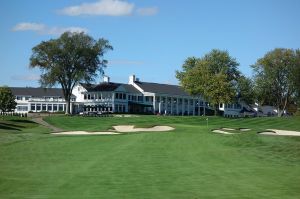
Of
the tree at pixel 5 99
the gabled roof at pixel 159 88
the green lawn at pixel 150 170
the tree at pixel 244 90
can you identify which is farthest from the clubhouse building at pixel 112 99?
the green lawn at pixel 150 170

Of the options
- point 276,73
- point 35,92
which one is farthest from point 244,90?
point 35,92

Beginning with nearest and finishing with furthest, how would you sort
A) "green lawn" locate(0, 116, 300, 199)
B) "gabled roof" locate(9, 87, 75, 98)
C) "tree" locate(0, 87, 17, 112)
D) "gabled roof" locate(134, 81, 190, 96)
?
"green lawn" locate(0, 116, 300, 199) → "tree" locate(0, 87, 17, 112) → "gabled roof" locate(134, 81, 190, 96) → "gabled roof" locate(9, 87, 75, 98)

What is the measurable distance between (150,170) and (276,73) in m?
97.5

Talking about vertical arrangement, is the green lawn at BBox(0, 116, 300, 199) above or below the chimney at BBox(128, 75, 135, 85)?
below

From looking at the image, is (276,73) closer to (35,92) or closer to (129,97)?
(129,97)

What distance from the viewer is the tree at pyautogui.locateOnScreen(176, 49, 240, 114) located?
9162cm

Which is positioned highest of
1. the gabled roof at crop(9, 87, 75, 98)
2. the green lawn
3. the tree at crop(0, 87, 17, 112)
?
the gabled roof at crop(9, 87, 75, 98)

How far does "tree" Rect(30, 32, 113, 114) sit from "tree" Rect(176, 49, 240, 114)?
62.4 feet

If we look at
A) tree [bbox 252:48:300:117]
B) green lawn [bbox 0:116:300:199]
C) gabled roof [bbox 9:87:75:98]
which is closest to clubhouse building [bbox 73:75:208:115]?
gabled roof [bbox 9:87:75:98]

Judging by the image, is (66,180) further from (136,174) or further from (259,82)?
(259,82)

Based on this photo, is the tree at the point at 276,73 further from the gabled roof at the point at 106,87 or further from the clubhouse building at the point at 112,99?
the gabled roof at the point at 106,87

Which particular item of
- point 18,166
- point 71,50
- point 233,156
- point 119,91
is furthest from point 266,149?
point 119,91

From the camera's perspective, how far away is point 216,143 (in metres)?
32.3

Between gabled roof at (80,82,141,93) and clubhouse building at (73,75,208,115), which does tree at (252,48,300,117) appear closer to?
clubhouse building at (73,75,208,115)
